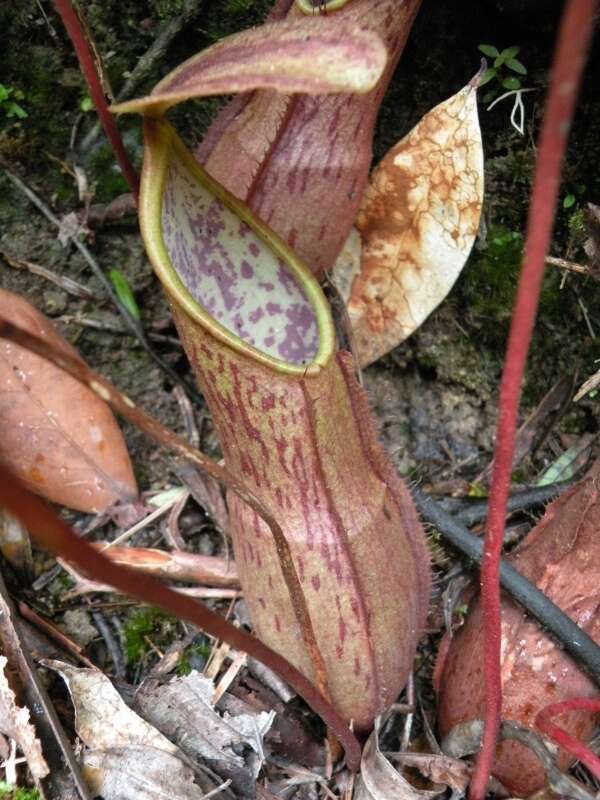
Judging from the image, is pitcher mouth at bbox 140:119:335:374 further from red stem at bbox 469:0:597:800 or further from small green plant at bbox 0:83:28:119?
small green plant at bbox 0:83:28:119

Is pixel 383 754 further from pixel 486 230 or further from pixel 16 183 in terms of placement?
pixel 16 183

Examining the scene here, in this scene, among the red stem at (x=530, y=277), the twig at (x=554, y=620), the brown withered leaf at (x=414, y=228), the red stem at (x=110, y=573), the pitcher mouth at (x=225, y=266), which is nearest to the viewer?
the red stem at (x=530, y=277)

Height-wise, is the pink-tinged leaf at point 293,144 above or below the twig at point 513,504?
above

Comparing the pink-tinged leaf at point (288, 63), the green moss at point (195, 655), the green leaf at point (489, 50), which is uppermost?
the pink-tinged leaf at point (288, 63)

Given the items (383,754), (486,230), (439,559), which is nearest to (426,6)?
(486,230)

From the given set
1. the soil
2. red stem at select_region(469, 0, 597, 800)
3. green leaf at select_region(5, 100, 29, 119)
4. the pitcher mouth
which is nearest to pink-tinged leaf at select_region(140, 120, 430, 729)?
the pitcher mouth

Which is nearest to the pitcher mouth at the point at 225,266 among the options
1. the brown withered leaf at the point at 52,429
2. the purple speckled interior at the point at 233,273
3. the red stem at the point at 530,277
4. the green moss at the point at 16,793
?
the purple speckled interior at the point at 233,273

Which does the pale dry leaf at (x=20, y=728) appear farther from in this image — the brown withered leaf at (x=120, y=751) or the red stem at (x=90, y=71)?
the red stem at (x=90, y=71)
